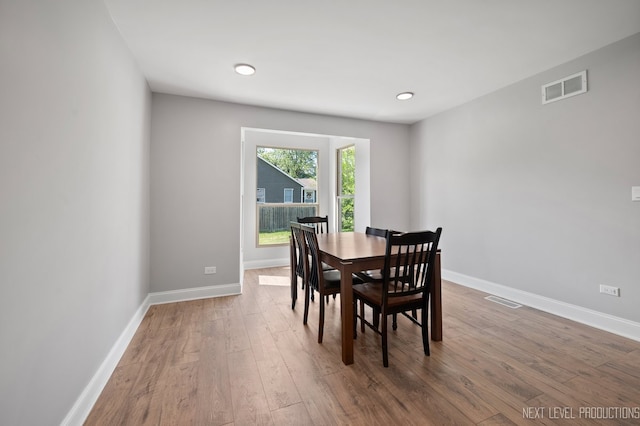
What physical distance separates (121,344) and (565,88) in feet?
15.3

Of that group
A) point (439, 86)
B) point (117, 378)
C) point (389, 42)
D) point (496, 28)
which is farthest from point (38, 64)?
point (439, 86)

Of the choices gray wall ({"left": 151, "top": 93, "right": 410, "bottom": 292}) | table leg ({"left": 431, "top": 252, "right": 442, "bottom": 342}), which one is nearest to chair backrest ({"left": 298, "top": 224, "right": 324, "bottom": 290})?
table leg ({"left": 431, "top": 252, "right": 442, "bottom": 342})

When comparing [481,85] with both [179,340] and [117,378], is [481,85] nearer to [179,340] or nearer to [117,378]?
[179,340]

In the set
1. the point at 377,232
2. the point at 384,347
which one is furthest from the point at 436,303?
the point at 377,232

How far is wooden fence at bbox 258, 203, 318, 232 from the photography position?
5152mm

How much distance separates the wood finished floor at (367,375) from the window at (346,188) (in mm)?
2693

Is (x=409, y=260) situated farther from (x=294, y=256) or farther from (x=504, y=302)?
(x=504, y=302)

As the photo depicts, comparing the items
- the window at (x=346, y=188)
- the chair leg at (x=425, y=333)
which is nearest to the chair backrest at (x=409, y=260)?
the chair leg at (x=425, y=333)

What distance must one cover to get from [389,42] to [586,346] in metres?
2.99

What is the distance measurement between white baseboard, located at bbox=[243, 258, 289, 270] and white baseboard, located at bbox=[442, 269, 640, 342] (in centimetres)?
306

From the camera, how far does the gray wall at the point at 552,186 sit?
2.38 metres

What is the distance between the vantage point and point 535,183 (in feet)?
9.89

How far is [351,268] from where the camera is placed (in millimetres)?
2045

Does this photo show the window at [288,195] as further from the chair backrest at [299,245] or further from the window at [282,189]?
the chair backrest at [299,245]
